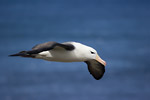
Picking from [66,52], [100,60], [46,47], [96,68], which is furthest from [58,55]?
[96,68]

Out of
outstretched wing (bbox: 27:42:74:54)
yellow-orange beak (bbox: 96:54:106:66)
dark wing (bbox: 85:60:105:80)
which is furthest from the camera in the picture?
dark wing (bbox: 85:60:105:80)

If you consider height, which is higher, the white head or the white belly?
the white head

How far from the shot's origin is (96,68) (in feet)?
52.6

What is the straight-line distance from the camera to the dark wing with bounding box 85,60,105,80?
15852 millimetres

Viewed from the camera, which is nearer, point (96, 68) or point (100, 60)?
point (100, 60)

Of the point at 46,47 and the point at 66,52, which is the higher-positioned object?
the point at 66,52

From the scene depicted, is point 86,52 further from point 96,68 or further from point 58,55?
point 96,68

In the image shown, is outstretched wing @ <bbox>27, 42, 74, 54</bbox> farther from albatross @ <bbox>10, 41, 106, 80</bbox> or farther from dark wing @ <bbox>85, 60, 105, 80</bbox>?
dark wing @ <bbox>85, 60, 105, 80</bbox>

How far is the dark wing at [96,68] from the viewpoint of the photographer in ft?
52.0

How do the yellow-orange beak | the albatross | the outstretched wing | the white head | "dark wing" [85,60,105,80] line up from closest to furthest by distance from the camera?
the outstretched wing < the albatross < the white head < the yellow-orange beak < "dark wing" [85,60,105,80]

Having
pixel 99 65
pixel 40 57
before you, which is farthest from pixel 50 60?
pixel 99 65

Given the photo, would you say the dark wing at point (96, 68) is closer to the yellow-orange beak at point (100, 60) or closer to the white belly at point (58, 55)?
the yellow-orange beak at point (100, 60)

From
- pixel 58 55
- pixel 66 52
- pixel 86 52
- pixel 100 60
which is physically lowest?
pixel 58 55

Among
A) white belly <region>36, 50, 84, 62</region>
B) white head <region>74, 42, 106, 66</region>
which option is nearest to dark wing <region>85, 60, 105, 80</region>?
white head <region>74, 42, 106, 66</region>
